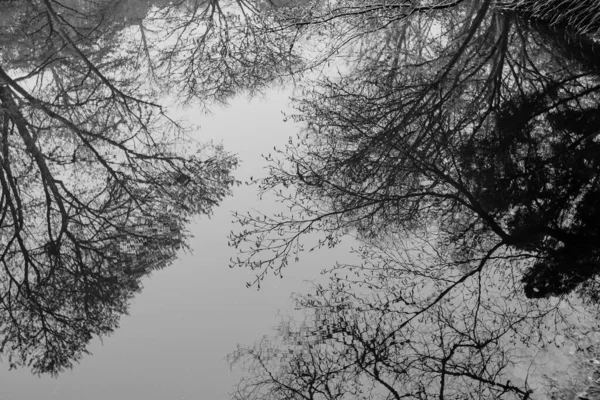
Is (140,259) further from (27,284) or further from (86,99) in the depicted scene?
(86,99)

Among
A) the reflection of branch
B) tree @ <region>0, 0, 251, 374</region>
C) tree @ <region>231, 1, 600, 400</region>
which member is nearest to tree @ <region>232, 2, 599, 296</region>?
tree @ <region>231, 1, 600, 400</region>

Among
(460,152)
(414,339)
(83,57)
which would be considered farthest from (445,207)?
(83,57)

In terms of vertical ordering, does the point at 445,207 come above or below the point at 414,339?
above

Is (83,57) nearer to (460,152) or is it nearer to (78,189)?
(78,189)

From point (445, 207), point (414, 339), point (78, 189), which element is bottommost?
point (414, 339)

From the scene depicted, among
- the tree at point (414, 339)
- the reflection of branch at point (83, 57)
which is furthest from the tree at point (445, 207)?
the reflection of branch at point (83, 57)

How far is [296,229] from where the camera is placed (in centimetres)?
506

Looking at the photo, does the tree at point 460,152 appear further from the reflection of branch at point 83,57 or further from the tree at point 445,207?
the reflection of branch at point 83,57

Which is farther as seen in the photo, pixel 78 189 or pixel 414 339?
pixel 78 189

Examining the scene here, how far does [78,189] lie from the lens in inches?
225

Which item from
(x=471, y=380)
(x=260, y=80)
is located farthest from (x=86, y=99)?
(x=471, y=380)

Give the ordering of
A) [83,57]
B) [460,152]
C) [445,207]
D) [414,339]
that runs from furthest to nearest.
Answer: [83,57]
[460,152]
[445,207]
[414,339]

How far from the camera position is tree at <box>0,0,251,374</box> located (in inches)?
181

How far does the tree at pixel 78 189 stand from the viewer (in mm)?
4595
